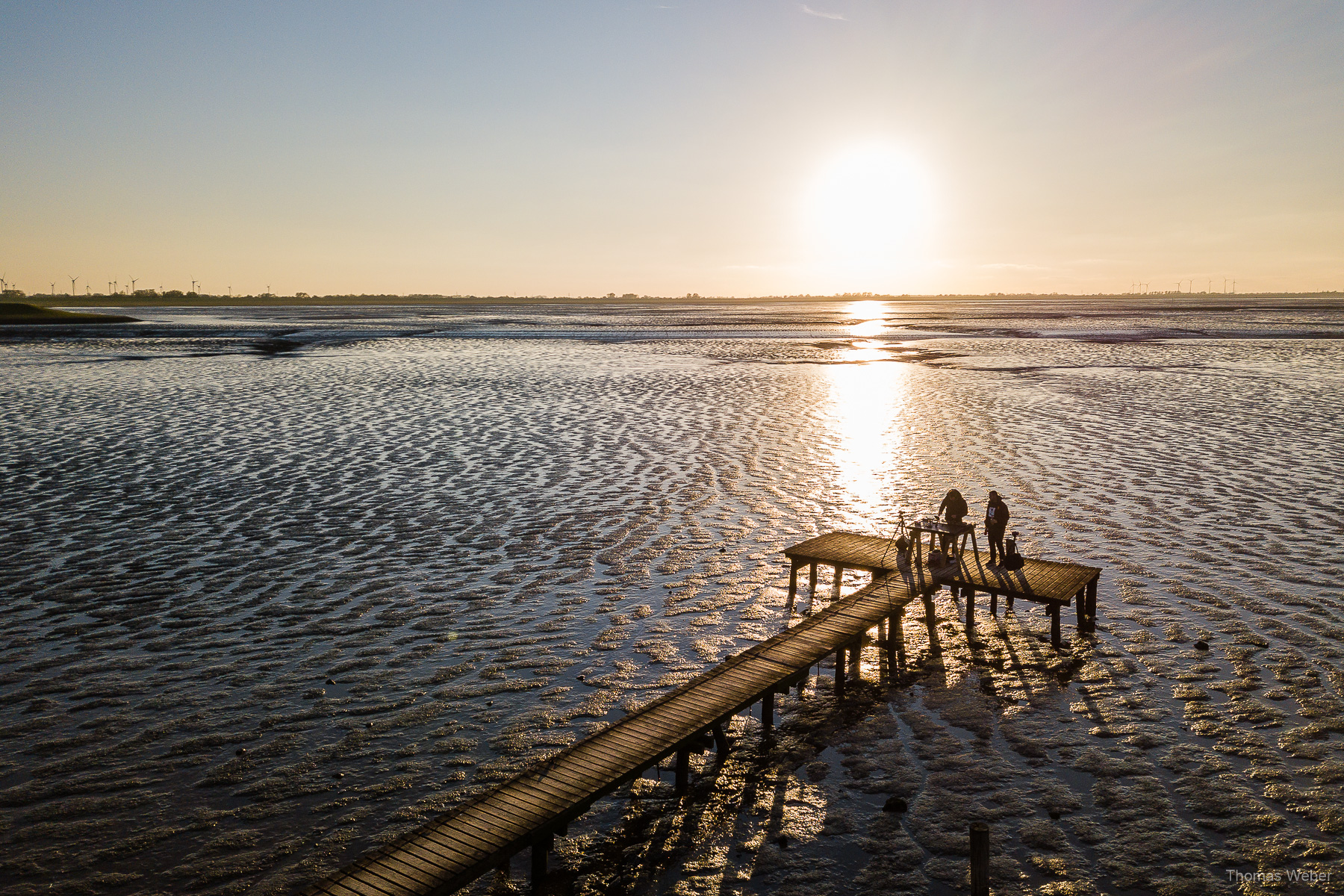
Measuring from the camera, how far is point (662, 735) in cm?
1145

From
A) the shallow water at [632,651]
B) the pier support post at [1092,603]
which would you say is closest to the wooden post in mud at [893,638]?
the shallow water at [632,651]

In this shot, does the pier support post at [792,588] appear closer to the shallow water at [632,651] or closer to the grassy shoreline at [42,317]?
the shallow water at [632,651]

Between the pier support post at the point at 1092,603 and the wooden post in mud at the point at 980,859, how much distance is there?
9965mm

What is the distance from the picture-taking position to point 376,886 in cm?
841

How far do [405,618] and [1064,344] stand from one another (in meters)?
99.2

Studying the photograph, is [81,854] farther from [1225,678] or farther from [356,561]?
[1225,678]

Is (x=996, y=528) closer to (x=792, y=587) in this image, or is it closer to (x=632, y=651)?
(x=792, y=587)

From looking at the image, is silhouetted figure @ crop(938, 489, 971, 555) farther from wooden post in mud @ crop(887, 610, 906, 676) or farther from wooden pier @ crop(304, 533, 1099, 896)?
wooden post in mud @ crop(887, 610, 906, 676)

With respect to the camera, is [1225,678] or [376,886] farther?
[1225,678]

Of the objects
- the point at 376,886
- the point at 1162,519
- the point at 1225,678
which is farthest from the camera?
the point at 1162,519

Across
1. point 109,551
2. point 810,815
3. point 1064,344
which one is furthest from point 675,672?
point 1064,344

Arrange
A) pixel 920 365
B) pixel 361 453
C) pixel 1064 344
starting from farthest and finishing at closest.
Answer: pixel 1064 344 < pixel 920 365 < pixel 361 453

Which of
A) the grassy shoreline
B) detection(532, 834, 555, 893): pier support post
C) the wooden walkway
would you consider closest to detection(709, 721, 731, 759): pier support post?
detection(532, 834, 555, 893): pier support post

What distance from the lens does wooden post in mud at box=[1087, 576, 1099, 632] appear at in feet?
56.2
